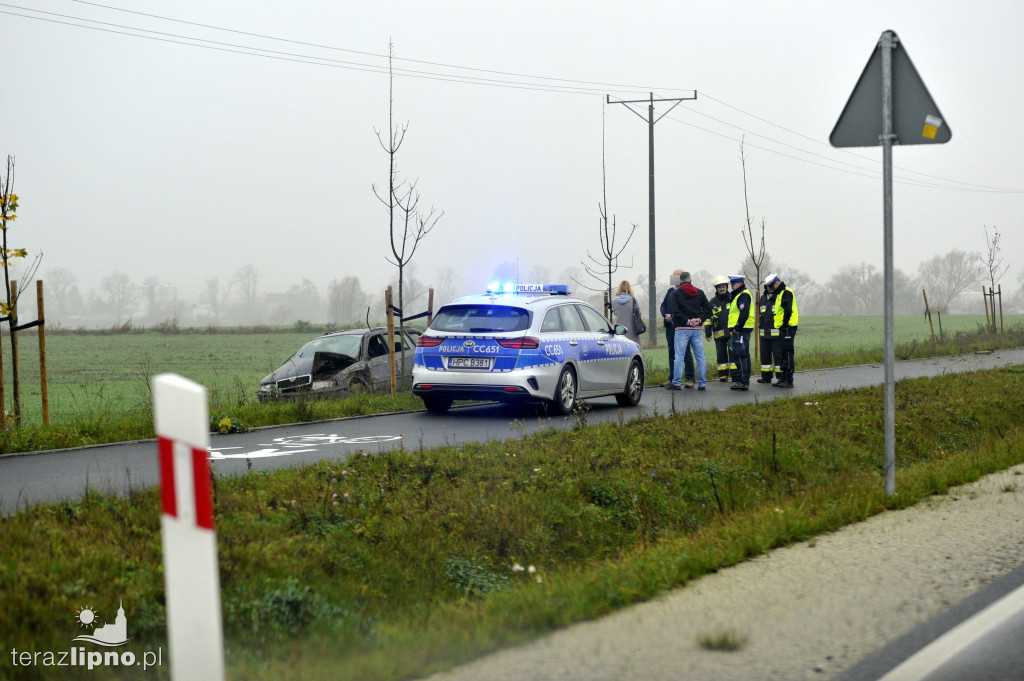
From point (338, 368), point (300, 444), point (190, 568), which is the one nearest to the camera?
point (190, 568)

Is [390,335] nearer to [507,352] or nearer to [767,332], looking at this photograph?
[507,352]

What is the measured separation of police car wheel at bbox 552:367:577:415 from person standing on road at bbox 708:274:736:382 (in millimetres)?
6970

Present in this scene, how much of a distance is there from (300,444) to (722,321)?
1203cm

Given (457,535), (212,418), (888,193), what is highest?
(888,193)

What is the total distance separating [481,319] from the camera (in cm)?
1514

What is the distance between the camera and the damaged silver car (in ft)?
62.3

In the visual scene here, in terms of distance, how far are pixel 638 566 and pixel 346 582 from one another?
Answer: 165 cm

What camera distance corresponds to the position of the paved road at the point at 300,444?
30.1ft

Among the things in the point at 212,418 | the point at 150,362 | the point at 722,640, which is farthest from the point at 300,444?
the point at 150,362

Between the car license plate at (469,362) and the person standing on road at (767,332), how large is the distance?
23.7 ft

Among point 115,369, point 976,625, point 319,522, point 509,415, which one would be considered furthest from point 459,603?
point 115,369

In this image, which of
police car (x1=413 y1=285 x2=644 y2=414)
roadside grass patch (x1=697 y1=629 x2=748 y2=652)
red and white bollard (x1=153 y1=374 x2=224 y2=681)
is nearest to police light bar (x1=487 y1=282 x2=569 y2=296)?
police car (x1=413 y1=285 x2=644 y2=414)

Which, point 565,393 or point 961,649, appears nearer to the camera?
point 961,649

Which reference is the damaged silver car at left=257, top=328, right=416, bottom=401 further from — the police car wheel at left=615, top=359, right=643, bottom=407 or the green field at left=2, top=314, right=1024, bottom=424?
the police car wheel at left=615, top=359, right=643, bottom=407
